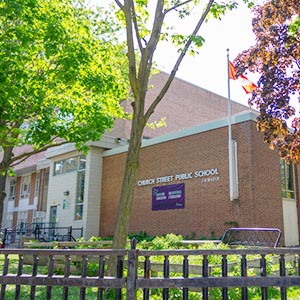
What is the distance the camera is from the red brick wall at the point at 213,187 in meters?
16.3

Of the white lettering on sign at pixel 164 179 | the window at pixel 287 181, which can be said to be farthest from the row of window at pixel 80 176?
the white lettering on sign at pixel 164 179

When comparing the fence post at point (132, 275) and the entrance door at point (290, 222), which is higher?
the entrance door at point (290, 222)

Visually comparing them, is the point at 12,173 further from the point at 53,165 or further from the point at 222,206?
the point at 53,165

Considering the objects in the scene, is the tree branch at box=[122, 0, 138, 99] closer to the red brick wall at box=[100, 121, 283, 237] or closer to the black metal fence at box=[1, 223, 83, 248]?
the red brick wall at box=[100, 121, 283, 237]

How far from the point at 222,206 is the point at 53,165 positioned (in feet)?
53.3

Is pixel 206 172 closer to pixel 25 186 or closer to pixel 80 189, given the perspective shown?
pixel 80 189

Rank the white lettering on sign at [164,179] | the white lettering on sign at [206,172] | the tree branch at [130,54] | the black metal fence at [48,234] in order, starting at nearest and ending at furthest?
the tree branch at [130,54], the white lettering on sign at [206,172], the white lettering on sign at [164,179], the black metal fence at [48,234]

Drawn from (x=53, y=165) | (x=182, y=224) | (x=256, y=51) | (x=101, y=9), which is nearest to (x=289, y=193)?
(x=182, y=224)

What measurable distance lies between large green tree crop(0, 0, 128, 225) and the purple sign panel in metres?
6.39

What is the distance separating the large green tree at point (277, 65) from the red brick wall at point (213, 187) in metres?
7.08

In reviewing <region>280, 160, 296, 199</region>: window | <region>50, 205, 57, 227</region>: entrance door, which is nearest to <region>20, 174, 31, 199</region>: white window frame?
<region>50, 205, 57, 227</region>: entrance door

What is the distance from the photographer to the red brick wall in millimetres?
16344

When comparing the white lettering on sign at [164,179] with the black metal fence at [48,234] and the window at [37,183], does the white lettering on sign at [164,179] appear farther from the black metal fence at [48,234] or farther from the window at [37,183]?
the window at [37,183]

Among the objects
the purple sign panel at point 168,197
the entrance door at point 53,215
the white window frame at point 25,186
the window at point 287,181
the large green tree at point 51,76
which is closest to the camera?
the large green tree at point 51,76
